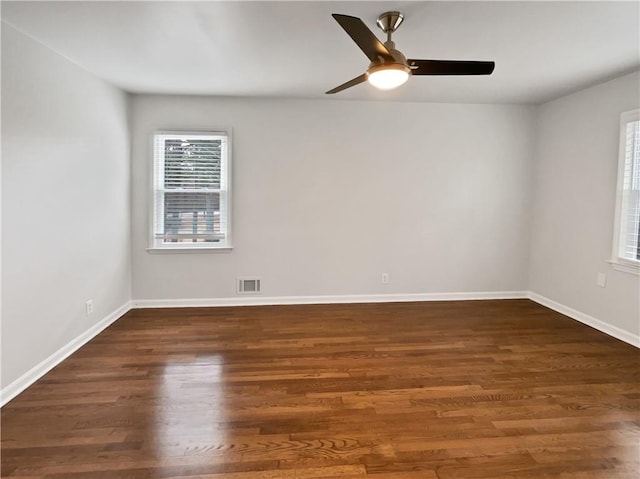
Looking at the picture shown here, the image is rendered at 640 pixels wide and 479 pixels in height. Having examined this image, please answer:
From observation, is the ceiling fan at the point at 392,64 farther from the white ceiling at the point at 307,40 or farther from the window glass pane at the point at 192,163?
the window glass pane at the point at 192,163

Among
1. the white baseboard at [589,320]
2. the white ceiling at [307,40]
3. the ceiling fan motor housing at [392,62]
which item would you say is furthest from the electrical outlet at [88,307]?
the white baseboard at [589,320]

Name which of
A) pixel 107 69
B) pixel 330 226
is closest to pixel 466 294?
pixel 330 226

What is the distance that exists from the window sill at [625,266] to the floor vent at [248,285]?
12.1 feet

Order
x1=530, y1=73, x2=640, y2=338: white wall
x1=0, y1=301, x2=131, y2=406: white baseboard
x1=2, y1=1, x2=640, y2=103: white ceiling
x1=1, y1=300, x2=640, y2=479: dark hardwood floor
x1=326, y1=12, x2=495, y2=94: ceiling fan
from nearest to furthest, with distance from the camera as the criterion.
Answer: x1=1, y1=300, x2=640, y2=479: dark hardwood floor < x1=326, y1=12, x2=495, y2=94: ceiling fan < x1=2, y1=1, x2=640, y2=103: white ceiling < x1=0, y1=301, x2=131, y2=406: white baseboard < x1=530, y1=73, x2=640, y2=338: white wall

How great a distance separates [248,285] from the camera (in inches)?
181

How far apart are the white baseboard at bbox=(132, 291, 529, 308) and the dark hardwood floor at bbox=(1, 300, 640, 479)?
0.67m

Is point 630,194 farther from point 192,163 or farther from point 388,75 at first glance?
point 192,163

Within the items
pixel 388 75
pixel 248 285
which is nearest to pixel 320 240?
pixel 248 285

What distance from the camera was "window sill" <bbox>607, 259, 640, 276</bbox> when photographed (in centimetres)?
345

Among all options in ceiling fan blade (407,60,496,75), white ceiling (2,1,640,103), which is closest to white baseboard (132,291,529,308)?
white ceiling (2,1,640,103)

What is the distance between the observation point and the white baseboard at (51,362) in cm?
246

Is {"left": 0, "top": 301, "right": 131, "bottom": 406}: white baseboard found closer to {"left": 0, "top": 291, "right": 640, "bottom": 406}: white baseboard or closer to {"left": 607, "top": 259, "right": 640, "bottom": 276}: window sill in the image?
{"left": 0, "top": 291, "right": 640, "bottom": 406}: white baseboard

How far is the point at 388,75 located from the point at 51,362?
3.15 m

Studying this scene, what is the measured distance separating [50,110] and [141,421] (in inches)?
91.7
